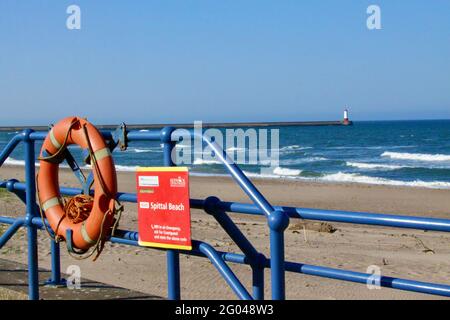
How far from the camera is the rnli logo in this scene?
2.84 m

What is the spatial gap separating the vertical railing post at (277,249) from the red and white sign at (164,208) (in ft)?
1.55

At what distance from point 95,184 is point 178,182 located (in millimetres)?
530

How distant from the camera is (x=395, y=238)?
9.74m

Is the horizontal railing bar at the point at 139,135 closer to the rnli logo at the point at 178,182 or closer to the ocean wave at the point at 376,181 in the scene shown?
the rnli logo at the point at 178,182

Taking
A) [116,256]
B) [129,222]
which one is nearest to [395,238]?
[129,222]

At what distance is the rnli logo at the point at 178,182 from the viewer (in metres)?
2.84

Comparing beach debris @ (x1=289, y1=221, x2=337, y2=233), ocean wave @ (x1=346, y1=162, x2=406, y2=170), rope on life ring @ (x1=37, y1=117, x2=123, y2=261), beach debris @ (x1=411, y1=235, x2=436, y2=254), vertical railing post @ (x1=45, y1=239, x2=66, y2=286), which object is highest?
rope on life ring @ (x1=37, y1=117, x2=123, y2=261)

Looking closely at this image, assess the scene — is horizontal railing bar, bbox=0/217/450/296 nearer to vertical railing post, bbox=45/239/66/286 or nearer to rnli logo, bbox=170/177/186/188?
rnli logo, bbox=170/177/186/188

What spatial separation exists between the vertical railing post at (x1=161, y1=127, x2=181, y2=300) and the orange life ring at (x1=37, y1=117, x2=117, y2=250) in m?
0.34

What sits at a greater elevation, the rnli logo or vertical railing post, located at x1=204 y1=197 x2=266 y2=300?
the rnli logo

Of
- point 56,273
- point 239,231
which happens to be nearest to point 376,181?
point 56,273

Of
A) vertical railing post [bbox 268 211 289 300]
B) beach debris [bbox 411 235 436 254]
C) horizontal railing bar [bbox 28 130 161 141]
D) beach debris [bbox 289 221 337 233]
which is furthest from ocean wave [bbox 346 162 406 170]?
vertical railing post [bbox 268 211 289 300]
